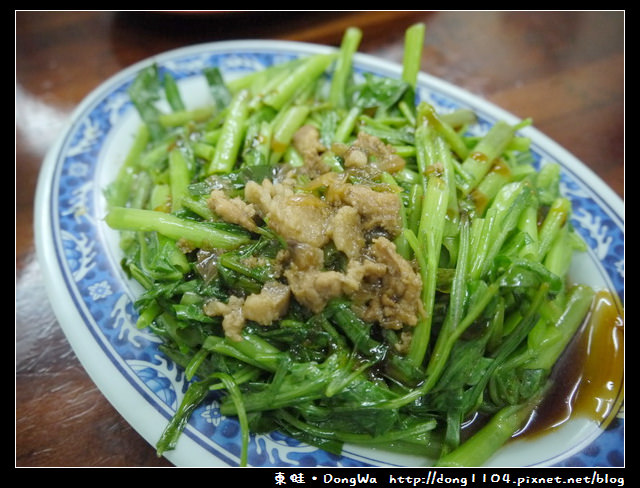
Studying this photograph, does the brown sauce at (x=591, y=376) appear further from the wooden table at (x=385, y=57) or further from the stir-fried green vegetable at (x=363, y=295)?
the wooden table at (x=385, y=57)

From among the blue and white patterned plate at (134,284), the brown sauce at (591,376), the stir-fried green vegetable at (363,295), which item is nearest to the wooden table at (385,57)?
the blue and white patterned plate at (134,284)

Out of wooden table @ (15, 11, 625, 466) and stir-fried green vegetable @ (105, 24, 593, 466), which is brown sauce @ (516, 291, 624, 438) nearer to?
stir-fried green vegetable @ (105, 24, 593, 466)

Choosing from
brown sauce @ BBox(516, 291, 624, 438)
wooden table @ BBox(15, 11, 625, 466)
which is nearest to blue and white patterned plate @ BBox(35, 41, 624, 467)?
brown sauce @ BBox(516, 291, 624, 438)

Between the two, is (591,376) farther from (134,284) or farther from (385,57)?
(385,57)

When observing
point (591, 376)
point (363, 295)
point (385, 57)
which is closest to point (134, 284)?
point (363, 295)

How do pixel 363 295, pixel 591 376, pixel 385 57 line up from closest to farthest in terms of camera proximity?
pixel 363 295 → pixel 591 376 → pixel 385 57
